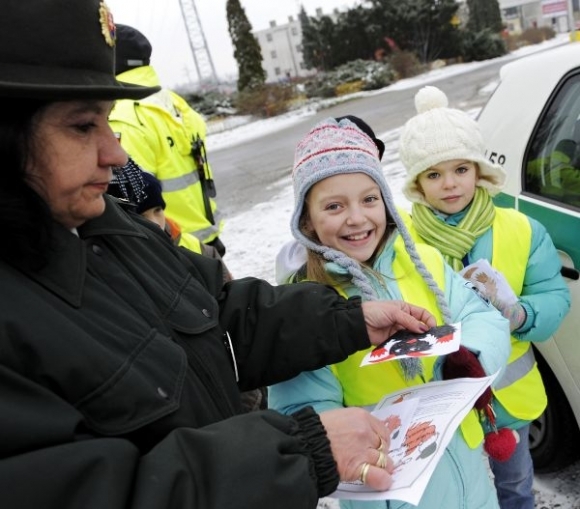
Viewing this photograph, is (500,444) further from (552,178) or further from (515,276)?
(552,178)

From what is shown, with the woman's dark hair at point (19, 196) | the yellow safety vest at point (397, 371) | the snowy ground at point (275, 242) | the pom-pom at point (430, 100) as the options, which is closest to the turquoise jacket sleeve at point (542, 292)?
the yellow safety vest at point (397, 371)

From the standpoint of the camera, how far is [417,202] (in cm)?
232

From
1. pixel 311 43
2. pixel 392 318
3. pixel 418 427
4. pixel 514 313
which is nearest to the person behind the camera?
pixel 418 427

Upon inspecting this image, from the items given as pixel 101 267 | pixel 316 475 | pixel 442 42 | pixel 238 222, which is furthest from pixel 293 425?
pixel 442 42

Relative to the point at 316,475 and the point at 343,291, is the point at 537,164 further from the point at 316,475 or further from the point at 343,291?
the point at 316,475

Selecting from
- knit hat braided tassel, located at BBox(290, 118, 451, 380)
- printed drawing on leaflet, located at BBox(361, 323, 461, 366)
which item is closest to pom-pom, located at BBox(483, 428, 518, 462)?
knit hat braided tassel, located at BBox(290, 118, 451, 380)

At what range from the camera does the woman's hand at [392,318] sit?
1.50 m

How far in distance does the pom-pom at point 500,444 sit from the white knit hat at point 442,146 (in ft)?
3.06

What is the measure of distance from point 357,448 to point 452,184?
1.34m

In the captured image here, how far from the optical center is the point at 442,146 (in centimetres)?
217

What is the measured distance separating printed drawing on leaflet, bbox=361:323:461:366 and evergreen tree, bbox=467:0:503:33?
130 ft

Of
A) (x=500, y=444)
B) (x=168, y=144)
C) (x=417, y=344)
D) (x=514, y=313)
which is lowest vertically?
(x=500, y=444)

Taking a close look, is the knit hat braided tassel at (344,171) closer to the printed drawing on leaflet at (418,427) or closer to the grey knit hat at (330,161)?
the grey knit hat at (330,161)

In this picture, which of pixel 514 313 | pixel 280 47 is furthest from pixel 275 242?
pixel 280 47
